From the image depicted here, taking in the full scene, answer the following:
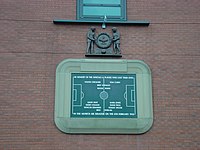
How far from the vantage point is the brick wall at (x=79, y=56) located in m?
10.8

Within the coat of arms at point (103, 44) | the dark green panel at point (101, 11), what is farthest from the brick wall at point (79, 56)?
Answer: the dark green panel at point (101, 11)

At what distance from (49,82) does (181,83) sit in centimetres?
360

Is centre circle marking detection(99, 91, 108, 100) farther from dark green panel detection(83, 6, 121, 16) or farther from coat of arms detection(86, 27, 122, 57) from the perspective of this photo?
dark green panel detection(83, 6, 121, 16)

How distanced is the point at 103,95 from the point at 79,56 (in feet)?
4.27

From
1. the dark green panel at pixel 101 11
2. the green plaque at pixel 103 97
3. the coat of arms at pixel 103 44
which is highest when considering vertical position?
the dark green panel at pixel 101 11

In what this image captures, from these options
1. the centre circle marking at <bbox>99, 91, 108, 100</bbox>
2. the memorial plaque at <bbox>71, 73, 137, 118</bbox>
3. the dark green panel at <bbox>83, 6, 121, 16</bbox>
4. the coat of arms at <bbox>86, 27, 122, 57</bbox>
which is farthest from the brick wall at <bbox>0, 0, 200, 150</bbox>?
the centre circle marking at <bbox>99, 91, 108, 100</bbox>

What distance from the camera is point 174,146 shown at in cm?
1086

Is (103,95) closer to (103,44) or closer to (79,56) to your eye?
(79,56)

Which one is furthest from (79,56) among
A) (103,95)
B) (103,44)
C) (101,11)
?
(101,11)

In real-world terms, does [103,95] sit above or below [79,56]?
below

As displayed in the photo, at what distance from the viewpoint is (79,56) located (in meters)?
11.5

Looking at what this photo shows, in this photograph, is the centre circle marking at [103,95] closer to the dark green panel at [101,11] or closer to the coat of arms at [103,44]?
the coat of arms at [103,44]

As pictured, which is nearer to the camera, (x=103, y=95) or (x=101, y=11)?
(x=103, y=95)

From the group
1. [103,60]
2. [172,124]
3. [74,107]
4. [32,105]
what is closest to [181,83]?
[172,124]
